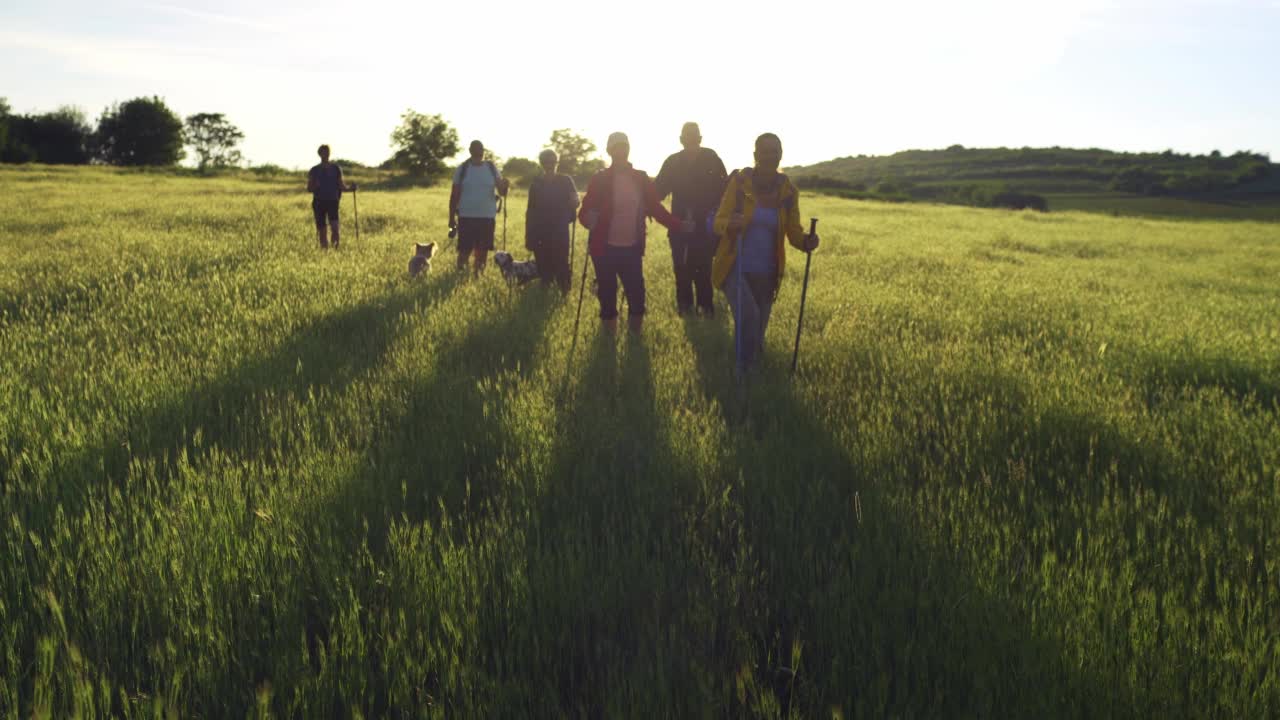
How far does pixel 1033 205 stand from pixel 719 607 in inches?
3264

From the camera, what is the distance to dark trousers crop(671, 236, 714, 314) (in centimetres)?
950

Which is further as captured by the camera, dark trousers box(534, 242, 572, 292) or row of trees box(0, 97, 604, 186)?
row of trees box(0, 97, 604, 186)

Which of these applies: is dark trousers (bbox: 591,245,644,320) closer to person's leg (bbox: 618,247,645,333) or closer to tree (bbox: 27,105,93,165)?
person's leg (bbox: 618,247,645,333)

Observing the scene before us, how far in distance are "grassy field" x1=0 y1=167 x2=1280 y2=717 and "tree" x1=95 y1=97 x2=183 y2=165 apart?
105709 millimetres

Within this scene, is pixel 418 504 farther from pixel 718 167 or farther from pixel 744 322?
pixel 718 167

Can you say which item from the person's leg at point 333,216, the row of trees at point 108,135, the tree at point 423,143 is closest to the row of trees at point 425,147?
the tree at point 423,143

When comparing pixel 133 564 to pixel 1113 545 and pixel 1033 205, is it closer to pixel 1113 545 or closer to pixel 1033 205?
pixel 1113 545

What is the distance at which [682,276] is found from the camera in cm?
985

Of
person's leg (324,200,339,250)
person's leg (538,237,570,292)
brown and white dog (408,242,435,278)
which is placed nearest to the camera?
person's leg (538,237,570,292)

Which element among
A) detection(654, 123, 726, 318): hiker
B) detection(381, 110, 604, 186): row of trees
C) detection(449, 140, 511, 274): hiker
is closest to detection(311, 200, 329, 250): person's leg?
detection(449, 140, 511, 274): hiker

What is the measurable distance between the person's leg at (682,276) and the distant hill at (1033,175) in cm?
6111

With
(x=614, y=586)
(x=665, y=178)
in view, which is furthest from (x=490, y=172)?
(x=614, y=586)

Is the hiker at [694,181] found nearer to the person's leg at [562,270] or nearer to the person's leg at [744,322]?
the person's leg at [562,270]

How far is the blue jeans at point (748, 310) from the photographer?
20.7ft
